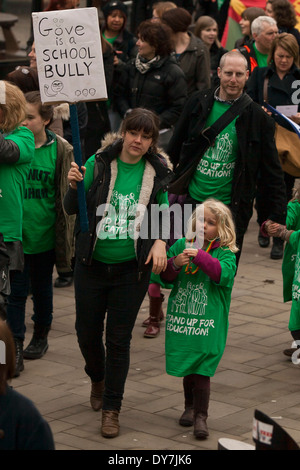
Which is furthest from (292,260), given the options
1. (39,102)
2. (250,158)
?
(39,102)

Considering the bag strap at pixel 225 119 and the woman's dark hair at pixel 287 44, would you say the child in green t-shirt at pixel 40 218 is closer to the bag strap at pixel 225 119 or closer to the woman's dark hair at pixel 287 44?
the bag strap at pixel 225 119

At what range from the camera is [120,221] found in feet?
19.1

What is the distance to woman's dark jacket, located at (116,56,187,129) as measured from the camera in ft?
32.7

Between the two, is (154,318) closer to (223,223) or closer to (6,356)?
(223,223)

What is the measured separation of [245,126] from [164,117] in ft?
9.81

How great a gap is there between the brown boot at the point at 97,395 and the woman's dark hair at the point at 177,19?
235 inches

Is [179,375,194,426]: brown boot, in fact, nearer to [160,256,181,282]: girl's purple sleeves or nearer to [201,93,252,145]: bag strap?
[160,256,181,282]: girl's purple sleeves

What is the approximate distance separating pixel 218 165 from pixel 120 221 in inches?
58.4

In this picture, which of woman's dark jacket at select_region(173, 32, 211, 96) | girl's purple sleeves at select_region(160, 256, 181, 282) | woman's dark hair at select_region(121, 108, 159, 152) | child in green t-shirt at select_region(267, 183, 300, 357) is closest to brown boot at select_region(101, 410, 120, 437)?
girl's purple sleeves at select_region(160, 256, 181, 282)

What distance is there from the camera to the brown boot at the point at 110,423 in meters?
5.76

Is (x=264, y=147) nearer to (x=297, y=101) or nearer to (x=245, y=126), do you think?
Result: (x=245, y=126)

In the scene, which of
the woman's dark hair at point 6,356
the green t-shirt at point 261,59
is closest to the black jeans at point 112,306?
the woman's dark hair at point 6,356
